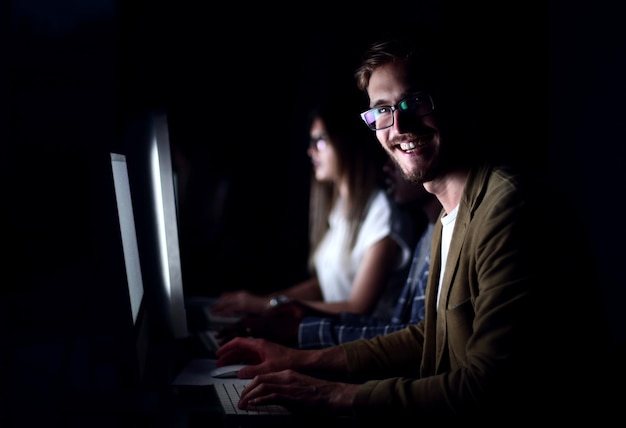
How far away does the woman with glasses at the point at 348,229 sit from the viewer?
2133 mm

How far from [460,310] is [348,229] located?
1.23 m

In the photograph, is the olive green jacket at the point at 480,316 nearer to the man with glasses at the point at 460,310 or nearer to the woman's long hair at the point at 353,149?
the man with glasses at the point at 460,310

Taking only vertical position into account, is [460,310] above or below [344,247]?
above

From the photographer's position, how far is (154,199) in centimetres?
136

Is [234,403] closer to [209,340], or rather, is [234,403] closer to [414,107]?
[209,340]

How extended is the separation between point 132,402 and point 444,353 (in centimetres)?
65

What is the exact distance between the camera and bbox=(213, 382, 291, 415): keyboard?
104 cm

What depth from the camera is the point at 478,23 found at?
2086mm

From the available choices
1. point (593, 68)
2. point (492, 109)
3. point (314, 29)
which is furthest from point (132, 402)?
point (314, 29)

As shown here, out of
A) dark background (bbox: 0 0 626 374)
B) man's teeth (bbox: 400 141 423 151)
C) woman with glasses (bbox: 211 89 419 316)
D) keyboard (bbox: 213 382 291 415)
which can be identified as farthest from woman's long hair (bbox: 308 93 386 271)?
keyboard (bbox: 213 382 291 415)

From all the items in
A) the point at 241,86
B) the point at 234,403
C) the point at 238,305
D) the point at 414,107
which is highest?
the point at 241,86

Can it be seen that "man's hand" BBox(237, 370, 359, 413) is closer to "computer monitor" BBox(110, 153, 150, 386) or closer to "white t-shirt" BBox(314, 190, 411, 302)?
"computer monitor" BBox(110, 153, 150, 386)

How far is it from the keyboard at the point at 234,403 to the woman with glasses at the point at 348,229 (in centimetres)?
86

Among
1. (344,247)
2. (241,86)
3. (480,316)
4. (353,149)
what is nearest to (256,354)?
(480,316)
